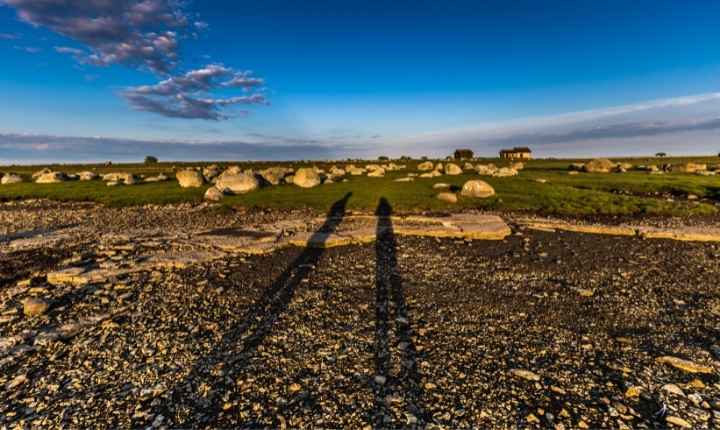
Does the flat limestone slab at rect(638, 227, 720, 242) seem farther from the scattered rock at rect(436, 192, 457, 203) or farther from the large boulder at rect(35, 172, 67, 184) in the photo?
the large boulder at rect(35, 172, 67, 184)

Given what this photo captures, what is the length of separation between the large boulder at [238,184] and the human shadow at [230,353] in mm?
26407

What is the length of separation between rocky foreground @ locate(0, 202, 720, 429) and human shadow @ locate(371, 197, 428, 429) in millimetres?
35

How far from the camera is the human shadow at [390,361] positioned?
544cm

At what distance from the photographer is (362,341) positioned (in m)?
7.71

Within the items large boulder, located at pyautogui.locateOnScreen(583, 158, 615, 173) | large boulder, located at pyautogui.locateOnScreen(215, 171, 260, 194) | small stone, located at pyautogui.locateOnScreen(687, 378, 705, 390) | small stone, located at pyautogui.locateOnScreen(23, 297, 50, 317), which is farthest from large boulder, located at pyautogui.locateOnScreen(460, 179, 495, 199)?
large boulder, located at pyautogui.locateOnScreen(583, 158, 615, 173)

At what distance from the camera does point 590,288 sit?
1105cm

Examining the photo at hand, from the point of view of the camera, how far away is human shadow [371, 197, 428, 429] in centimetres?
544

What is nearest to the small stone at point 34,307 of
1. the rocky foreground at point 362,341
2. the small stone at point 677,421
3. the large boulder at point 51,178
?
the rocky foreground at point 362,341

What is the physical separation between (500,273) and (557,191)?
25.3 meters

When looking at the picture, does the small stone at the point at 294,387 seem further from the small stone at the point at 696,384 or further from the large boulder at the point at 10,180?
the large boulder at the point at 10,180

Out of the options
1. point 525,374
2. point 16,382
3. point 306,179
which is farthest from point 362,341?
point 306,179

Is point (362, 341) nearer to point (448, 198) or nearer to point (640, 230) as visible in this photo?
point (640, 230)

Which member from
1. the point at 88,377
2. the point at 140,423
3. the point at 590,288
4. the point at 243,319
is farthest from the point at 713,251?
the point at 88,377

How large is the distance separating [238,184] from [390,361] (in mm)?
34067
